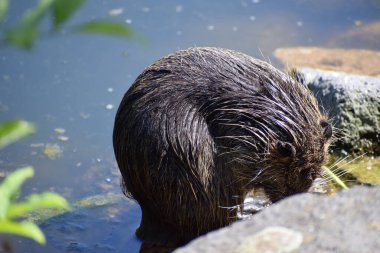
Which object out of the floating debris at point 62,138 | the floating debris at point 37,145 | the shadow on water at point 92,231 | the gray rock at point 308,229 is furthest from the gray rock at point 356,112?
the gray rock at point 308,229

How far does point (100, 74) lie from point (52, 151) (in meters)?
1.29

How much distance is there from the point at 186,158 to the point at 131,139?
31 centimetres

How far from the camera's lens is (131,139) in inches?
135

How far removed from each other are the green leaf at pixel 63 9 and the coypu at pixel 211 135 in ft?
8.25

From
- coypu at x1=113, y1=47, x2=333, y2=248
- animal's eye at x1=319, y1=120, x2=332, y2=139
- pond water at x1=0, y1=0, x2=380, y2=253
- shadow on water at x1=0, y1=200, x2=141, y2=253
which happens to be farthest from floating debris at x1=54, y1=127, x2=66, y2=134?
animal's eye at x1=319, y1=120, x2=332, y2=139

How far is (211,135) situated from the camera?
3471mm

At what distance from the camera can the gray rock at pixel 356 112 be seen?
15.1 feet

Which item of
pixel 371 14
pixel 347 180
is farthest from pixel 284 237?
pixel 371 14

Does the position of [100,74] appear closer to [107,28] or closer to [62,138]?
[62,138]

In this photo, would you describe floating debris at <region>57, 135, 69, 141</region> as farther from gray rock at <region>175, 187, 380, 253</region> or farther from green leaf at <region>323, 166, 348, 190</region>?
gray rock at <region>175, 187, 380, 253</region>

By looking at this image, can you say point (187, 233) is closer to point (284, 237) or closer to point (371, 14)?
point (284, 237)

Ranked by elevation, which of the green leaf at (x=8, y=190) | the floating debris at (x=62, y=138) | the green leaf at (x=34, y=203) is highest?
the green leaf at (x=8, y=190)

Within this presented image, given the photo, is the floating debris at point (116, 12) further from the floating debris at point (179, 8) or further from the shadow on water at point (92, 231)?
the shadow on water at point (92, 231)

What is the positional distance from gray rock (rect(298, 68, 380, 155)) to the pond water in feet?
2.33
